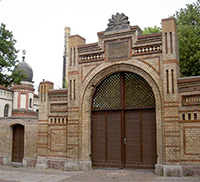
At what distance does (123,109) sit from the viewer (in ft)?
39.4

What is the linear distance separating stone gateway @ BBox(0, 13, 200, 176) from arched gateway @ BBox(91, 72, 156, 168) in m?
0.04

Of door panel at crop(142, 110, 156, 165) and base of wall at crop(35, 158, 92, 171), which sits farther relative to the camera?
base of wall at crop(35, 158, 92, 171)

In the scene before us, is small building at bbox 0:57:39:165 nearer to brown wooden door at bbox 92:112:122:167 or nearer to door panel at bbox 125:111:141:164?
brown wooden door at bbox 92:112:122:167

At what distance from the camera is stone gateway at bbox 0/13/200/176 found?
1045cm

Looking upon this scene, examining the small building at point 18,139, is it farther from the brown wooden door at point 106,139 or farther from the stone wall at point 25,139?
the brown wooden door at point 106,139

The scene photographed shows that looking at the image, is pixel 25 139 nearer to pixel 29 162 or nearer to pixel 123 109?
pixel 29 162

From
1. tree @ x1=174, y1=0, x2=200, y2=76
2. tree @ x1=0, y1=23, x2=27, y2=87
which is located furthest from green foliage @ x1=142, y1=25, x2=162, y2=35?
tree @ x1=0, y1=23, x2=27, y2=87

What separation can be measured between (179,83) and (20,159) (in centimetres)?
941

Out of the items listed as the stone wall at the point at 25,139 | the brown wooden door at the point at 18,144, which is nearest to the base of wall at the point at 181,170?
the stone wall at the point at 25,139

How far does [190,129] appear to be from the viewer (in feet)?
34.0

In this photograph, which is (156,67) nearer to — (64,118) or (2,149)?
Answer: (64,118)

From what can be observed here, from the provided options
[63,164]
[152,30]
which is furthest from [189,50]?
[63,164]

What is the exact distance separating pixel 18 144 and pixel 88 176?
5.57 metres

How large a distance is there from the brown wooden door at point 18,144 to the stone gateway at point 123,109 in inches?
24.2
